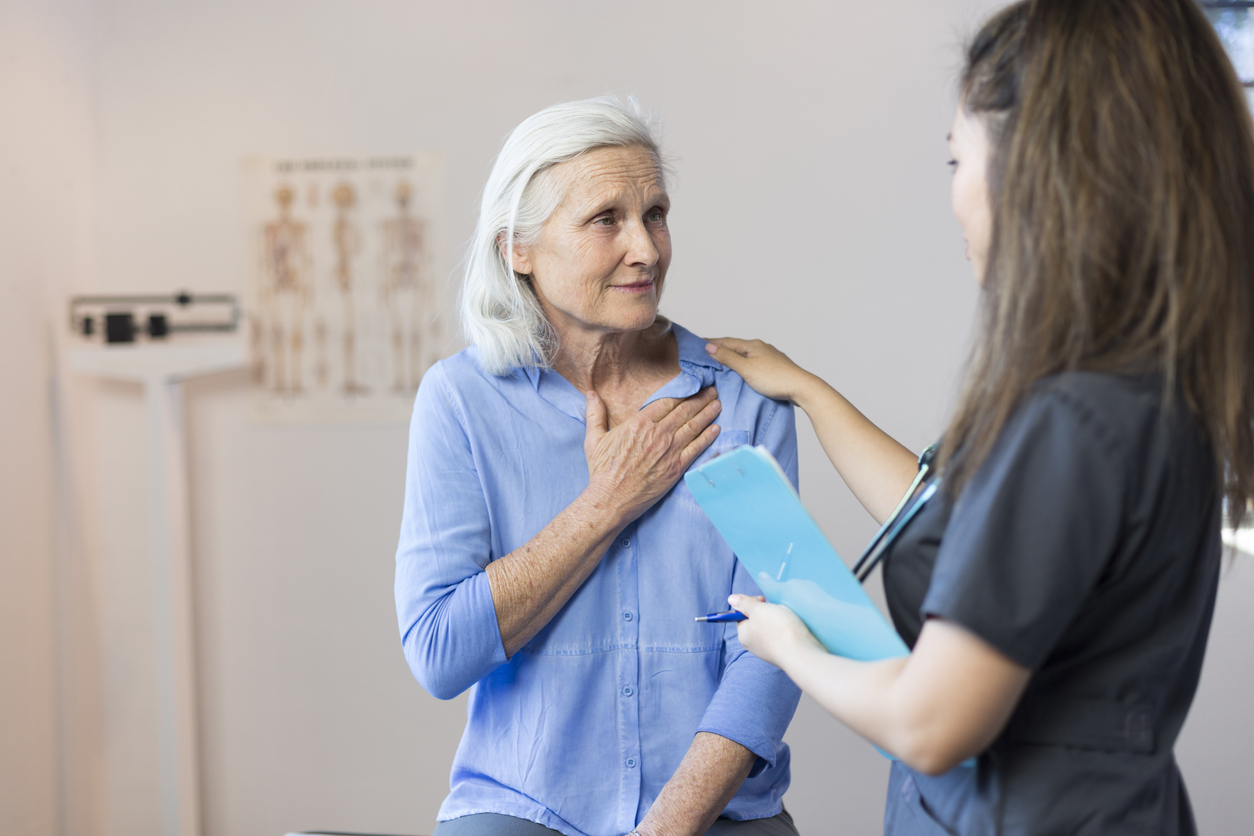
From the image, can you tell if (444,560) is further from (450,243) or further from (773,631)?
(450,243)

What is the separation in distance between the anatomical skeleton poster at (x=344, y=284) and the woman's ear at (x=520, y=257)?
120cm

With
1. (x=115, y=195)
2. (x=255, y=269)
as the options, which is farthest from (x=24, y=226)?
(x=255, y=269)

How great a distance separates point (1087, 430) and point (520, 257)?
3.12ft

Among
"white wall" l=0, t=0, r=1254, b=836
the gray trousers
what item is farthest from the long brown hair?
"white wall" l=0, t=0, r=1254, b=836

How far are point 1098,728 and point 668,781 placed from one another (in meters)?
0.65

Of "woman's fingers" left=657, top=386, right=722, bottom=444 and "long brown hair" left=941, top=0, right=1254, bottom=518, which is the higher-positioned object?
"long brown hair" left=941, top=0, right=1254, bottom=518

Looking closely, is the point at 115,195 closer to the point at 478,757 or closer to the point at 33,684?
the point at 33,684

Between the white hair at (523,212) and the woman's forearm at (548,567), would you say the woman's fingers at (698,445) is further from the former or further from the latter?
the white hair at (523,212)

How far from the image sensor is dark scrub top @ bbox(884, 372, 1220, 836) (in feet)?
2.25

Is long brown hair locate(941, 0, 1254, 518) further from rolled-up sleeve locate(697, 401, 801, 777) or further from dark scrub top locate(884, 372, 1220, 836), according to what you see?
rolled-up sleeve locate(697, 401, 801, 777)

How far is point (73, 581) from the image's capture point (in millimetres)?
2477

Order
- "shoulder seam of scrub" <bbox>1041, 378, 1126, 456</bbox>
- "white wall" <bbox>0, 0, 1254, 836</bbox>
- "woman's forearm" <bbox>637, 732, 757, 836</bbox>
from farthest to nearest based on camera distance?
1. "white wall" <bbox>0, 0, 1254, 836</bbox>
2. "woman's forearm" <bbox>637, 732, 757, 836</bbox>
3. "shoulder seam of scrub" <bbox>1041, 378, 1126, 456</bbox>

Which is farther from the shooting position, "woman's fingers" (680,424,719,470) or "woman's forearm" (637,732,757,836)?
"woman's fingers" (680,424,719,470)

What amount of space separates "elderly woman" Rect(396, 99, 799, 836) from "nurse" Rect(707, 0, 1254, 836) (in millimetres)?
531
